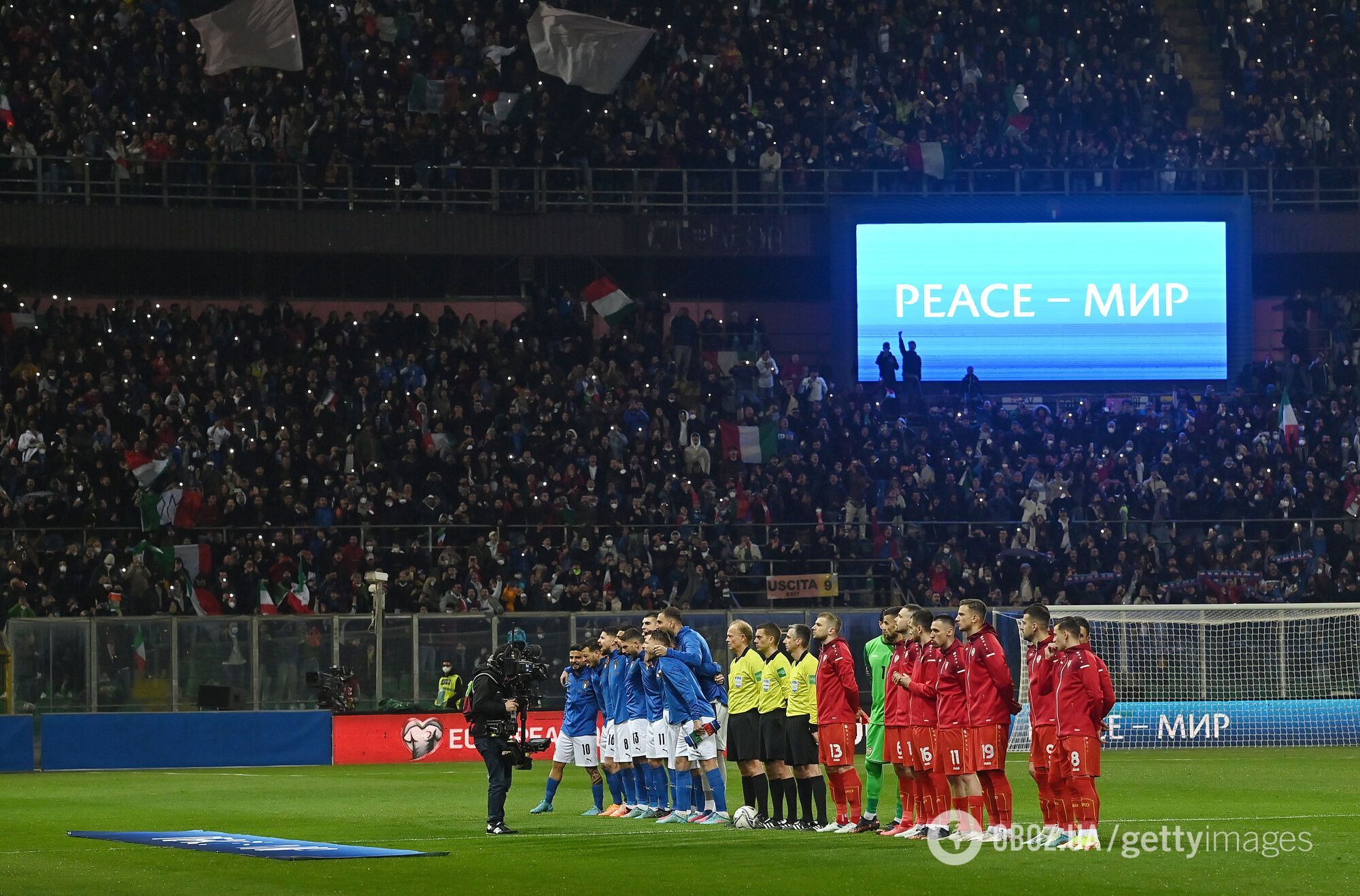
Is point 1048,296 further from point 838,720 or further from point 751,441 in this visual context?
point 838,720

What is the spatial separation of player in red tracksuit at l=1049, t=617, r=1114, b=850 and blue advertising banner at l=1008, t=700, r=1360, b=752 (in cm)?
1755

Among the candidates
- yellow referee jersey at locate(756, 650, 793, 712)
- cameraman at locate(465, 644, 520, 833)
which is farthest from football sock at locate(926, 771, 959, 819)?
cameraman at locate(465, 644, 520, 833)

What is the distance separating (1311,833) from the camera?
1756 centimetres

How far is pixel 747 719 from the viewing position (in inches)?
744

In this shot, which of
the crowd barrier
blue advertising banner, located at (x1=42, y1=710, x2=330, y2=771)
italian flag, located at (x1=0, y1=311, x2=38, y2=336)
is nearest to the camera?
blue advertising banner, located at (x1=42, y1=710, x2=330, y2=771)

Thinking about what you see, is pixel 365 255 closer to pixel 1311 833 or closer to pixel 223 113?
pixel 223 113

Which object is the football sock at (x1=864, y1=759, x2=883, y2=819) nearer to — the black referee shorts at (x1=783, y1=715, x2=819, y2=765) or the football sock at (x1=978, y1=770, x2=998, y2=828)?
the black referee shorts at (x1=783, y1=715, x2=819, y2=765)

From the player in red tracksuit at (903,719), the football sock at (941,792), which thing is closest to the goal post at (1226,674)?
the player in red tracksuit at (903,719)

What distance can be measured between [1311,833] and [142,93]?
3028 cm

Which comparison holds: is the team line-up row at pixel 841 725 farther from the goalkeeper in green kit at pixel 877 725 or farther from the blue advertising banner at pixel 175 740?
the blue advertising banner at pixel 175 740

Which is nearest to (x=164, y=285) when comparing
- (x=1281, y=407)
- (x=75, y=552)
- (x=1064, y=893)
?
(x=75, y=552)

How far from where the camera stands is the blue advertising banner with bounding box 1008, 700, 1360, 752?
33406 mm

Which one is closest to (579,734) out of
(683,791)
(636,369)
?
(683,791)

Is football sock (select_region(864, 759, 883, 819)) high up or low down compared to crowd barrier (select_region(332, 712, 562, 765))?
up
